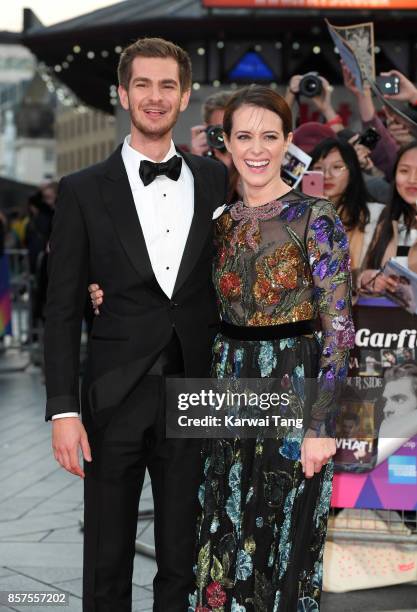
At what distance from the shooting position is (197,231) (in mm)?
3439

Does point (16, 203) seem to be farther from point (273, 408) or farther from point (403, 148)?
point (273, 408)

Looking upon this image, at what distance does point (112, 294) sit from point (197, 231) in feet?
1.11

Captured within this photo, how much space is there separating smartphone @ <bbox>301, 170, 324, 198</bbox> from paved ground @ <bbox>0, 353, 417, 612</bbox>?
175 centimetres

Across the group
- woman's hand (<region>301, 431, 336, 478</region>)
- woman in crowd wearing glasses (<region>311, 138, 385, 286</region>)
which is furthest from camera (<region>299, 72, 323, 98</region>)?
woman's hand (<region>301, 431, 336, 478</region>)

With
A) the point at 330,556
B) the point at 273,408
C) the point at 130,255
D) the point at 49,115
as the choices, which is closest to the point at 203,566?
the point at 273,408

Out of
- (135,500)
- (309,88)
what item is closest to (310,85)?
(309,88)

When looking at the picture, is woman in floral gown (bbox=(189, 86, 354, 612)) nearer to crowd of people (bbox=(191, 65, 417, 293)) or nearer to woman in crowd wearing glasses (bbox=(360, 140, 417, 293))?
crowd of people (bbox=(191, 65, 417, 293))

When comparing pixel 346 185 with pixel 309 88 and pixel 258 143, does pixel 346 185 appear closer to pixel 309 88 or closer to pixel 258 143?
pixel 309 88

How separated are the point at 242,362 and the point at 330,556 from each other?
1641 millimetres

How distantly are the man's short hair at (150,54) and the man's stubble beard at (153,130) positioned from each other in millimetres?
126

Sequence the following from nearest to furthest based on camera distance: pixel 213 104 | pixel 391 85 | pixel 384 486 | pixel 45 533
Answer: pixel 384 486 < pixel 391 85 < pixel 45 533 < pixel 213 104

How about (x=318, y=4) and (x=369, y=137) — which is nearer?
(x=369, y=137)

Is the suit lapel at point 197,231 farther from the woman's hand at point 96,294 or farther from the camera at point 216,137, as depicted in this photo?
the camera at point 216,137

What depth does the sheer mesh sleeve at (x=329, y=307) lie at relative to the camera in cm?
322
